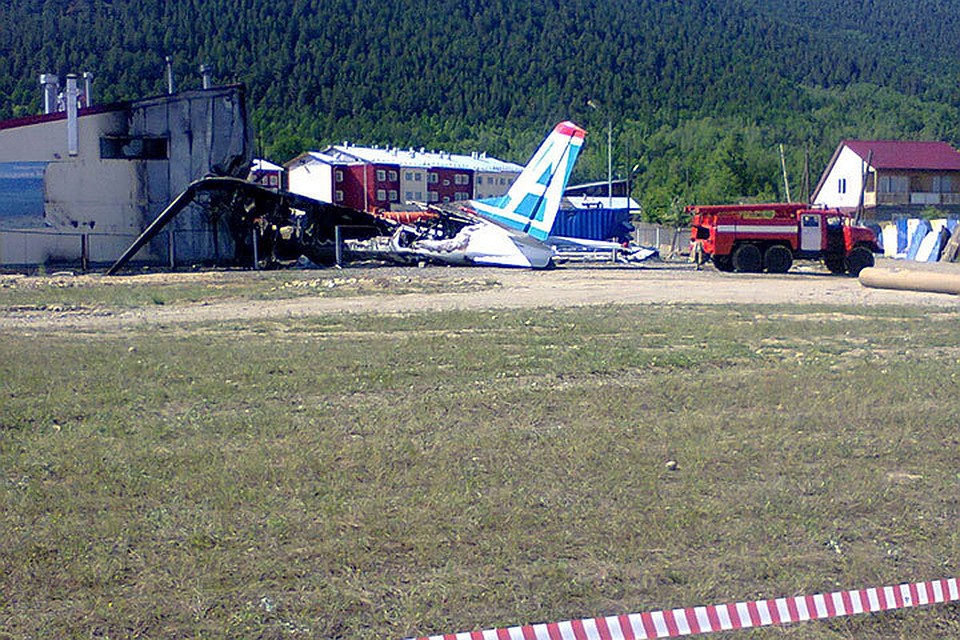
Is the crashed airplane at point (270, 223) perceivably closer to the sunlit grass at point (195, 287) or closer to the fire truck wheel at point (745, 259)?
the sunlit grass at point (195, 287)

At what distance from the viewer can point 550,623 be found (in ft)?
16.5

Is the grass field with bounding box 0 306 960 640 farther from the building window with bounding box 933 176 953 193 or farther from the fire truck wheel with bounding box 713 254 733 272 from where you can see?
the building window with bounding box 933 176 953 193

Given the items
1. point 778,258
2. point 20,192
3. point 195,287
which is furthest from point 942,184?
point 195,287

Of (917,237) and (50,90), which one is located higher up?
(50,90)

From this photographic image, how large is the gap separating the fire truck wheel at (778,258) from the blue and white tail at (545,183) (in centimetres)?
660

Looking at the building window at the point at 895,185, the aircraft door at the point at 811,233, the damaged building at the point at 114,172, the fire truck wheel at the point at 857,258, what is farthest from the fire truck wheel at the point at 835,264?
the building window at the point at 895,185

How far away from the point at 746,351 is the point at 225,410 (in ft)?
23.5

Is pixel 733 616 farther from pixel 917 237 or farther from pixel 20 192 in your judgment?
pixel 917 237

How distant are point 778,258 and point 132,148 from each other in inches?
832

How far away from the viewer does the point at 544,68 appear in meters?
150

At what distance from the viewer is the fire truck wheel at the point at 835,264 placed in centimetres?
3325

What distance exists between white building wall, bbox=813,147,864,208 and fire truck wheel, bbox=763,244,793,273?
43.3 meters

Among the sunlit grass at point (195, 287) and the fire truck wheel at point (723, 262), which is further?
the fire truck wheel at point (723, 262)

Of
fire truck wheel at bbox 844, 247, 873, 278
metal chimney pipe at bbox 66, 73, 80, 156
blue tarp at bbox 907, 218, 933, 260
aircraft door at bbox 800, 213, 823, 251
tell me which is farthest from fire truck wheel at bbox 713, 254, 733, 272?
metal chimney pipe at bbox 66, 73, 80, 156
